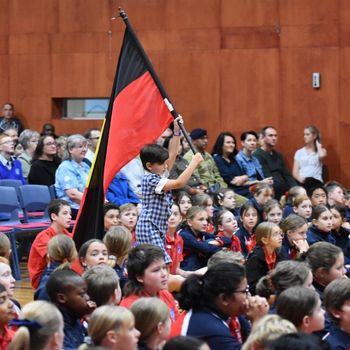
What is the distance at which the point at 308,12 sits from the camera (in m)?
13.6

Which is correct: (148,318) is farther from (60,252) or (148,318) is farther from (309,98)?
(309,98)

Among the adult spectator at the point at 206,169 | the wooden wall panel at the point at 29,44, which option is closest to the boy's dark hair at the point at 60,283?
the adult spectator at the point at 206,169

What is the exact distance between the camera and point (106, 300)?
5367 mm

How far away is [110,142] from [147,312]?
377 centimetres

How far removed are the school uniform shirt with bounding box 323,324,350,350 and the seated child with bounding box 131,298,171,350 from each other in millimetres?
854

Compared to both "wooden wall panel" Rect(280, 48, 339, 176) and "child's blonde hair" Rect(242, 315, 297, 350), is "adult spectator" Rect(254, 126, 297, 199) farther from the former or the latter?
"child's blonde hair" Rect(242, 315, 297, 350)

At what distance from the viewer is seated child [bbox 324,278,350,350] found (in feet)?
16.5

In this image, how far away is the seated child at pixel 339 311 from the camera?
5023 mm

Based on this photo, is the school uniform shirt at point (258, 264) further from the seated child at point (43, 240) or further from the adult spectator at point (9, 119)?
the adult spectator at point (9, 119)

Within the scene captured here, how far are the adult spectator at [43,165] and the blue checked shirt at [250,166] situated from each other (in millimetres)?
2303

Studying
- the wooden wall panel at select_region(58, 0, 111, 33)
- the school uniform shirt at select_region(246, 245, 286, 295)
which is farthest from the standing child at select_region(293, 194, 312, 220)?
the wooden wall panel at select_region(58, 0, 111, 33)

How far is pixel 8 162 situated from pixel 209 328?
6.65 meters

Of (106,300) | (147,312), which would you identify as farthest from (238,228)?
(147,312)

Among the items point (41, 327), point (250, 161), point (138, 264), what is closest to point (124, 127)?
point (138, 264)
